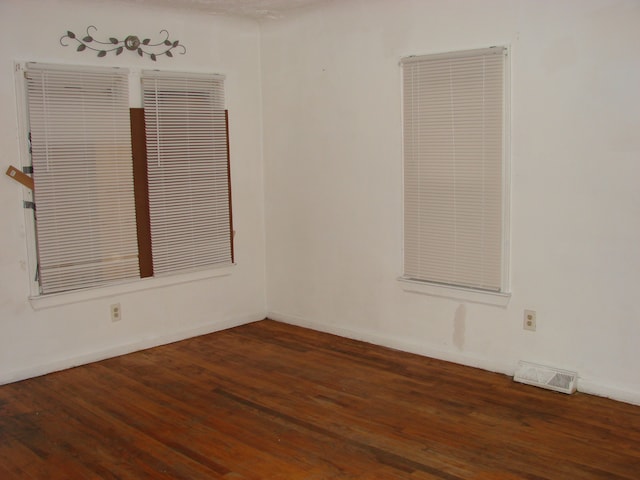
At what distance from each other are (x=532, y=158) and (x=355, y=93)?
1.51 metres

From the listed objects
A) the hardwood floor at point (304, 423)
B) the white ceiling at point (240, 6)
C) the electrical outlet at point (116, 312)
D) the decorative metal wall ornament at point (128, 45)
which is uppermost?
the white ceiling at point (240, 6)

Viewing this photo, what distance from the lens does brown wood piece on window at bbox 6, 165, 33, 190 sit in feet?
13.5

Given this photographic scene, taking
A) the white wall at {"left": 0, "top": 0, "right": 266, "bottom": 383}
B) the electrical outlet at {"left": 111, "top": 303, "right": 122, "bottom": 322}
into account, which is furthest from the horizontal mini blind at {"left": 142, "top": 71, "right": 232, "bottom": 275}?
the electrical outlet at {"left": 111, "top": 303, "right": 122, "bottom": 322}

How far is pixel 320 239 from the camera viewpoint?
5.21m

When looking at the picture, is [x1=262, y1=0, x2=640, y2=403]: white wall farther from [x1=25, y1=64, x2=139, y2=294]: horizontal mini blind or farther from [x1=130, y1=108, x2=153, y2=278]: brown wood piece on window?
[x1=25, y1=64, x2=139, y2=294]: horizontal mini blind

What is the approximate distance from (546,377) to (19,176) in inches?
142

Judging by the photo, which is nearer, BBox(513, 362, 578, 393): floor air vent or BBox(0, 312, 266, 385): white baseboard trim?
BBox(513, 362, 578, 393): floor air vent

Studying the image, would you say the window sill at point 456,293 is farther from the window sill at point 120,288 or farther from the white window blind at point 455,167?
the window sill at point 120,288

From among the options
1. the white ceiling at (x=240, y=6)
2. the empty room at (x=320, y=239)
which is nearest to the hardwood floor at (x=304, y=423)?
the empty room at (x=320, y=239)

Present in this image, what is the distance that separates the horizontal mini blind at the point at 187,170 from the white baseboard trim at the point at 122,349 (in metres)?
0.52

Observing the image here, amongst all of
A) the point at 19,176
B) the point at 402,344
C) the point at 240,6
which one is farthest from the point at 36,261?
the point at 402,344

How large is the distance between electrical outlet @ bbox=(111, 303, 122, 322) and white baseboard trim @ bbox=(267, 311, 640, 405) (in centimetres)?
143

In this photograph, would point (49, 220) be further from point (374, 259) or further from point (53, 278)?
point (374, 259)

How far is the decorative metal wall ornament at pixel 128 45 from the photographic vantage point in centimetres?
441
